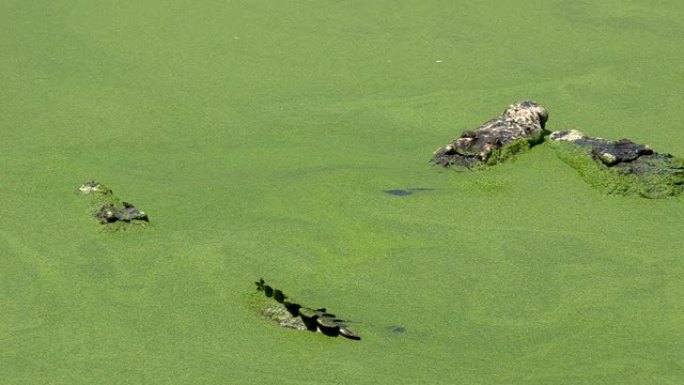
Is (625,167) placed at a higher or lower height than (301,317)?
higher

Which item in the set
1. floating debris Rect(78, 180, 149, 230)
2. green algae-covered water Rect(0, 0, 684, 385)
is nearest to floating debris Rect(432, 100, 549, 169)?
green algae-covered water Rect(0, 0, 684, 385)

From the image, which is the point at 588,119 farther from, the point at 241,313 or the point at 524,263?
the point at 241,313

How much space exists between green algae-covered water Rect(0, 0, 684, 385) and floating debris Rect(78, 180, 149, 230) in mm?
53

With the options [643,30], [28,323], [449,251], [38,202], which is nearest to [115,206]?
[38,202]

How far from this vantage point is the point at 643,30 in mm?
6531

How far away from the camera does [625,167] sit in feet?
16.0

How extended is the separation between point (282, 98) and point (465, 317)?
2054 mm

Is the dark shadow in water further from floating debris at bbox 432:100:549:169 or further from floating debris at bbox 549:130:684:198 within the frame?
floating debris at bbox 549:130:684:198

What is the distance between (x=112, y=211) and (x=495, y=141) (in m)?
1.55

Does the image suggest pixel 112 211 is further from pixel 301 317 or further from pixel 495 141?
pixel 495 141

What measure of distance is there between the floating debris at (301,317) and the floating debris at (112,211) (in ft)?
2.48

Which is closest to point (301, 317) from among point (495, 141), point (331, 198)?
point (331, 198)

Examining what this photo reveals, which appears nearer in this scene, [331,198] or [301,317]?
[301,317]

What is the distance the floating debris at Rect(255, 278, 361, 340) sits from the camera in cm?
387
